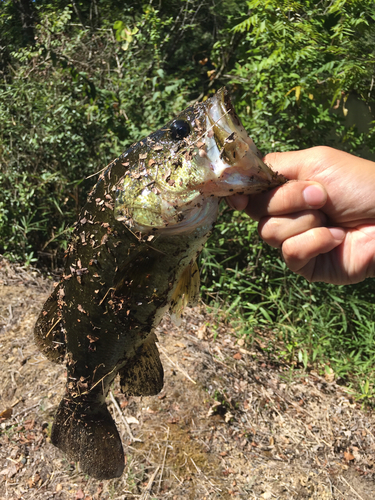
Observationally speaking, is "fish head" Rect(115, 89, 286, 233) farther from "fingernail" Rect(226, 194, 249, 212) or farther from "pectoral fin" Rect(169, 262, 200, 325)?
"pectoral fin" Rect(169, 262, 200, 325)

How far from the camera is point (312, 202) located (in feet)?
5.49

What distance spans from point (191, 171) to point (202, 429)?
2.58 m

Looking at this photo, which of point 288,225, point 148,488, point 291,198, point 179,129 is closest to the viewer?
point 179,129

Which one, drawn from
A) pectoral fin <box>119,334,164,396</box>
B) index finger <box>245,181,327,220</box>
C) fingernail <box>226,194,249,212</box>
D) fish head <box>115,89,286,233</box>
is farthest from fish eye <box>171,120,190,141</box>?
pectoral fin <box>119,334,164,396</box>

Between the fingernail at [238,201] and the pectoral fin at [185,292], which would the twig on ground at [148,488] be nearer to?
the pectoral fin at [185,292]

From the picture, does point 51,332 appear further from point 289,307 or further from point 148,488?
point 289,307

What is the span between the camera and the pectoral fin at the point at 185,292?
70.0 inches

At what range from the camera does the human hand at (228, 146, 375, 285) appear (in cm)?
166

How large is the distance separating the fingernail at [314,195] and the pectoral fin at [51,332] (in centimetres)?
132

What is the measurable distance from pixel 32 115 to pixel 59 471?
3727 millimetres

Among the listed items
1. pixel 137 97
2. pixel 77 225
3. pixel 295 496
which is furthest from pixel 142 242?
pixel 137 97

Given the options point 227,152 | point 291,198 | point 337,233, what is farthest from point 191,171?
point 337,233

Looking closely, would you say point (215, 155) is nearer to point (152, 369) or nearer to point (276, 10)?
point (152, 369)

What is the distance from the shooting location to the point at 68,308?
171 centimetres
